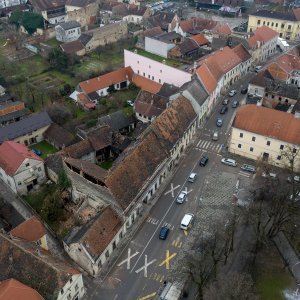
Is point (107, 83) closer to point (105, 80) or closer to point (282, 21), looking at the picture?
point (105, 80)

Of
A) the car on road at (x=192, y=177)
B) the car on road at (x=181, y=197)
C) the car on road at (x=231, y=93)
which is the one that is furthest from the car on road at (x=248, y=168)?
the car on road at (x=231, y=93)

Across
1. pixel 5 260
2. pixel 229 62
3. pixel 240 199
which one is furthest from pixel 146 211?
pixel 229 62

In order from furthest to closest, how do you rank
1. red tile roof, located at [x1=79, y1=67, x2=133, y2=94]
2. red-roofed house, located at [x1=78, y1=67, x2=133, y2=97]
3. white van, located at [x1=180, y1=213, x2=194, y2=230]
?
red-roofed house, located at [x1=78, y1=67, x2=133, y2=97], red tile roof, located at [x1=79, y1=67, x2=133, y2=94], white van, located at [x1=180, y1=213, x2=194, y2=230]

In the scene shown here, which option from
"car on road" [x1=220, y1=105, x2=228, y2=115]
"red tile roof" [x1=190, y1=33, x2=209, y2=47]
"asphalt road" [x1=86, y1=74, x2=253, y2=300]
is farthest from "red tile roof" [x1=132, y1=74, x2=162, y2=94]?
"red tile roof" [x1=190, y1=33, x2=209, y2=47]

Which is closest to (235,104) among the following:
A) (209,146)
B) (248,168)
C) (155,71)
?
(209,146)

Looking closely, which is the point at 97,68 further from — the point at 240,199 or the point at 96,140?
the point at 240,199

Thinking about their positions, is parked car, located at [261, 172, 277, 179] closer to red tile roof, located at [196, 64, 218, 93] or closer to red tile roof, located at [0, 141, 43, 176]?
red tile roof, located at [196, 64, 218, 93]
